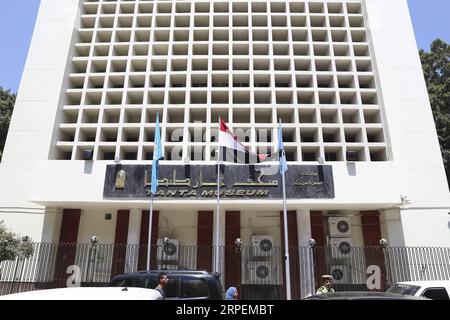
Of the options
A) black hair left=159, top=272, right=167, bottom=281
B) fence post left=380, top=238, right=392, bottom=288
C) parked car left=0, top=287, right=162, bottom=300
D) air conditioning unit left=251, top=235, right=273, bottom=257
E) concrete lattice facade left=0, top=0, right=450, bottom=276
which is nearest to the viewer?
parked car left=0, top=287, right=162, bottom=300

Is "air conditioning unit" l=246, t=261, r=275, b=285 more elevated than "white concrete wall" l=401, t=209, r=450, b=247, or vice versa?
"white concrete wall" l=401, t=209, r=450, b=247

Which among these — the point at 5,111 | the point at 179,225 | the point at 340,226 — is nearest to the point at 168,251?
the point at 179,225

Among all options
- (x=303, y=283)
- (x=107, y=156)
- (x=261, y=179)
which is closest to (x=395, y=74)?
(x=261, y=179)

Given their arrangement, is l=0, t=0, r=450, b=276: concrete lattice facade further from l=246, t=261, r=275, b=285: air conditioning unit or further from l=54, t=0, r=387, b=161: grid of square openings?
l=246, t=261, r=275, b=285: air conditioning unit

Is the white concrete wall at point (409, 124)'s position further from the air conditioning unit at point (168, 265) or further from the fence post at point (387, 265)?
the air conditioning unit at point (168, 265)

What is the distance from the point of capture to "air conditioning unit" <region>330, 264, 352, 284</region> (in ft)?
58.5

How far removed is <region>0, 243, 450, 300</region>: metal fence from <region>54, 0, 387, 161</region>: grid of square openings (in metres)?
5.09

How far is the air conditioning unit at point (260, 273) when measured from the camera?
18344mm

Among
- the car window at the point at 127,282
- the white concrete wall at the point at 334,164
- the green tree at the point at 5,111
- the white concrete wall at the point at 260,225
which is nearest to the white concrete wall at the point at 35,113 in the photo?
the white concrete wall at the point at 334,164

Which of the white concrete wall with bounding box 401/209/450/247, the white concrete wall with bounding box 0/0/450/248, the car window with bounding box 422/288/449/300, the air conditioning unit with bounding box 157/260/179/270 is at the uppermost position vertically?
the white concrete wall with bounding box 0/0/450/248

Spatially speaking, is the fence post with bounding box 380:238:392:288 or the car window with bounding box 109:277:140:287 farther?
the fence post with bounding box 380:238:392:288

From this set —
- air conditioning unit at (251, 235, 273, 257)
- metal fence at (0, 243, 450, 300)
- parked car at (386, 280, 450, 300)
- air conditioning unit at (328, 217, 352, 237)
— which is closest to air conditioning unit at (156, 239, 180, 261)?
metal fence at (0, 243, 450, 300)
